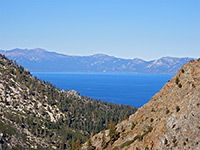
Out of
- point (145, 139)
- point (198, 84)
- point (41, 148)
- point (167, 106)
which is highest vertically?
point (198, 84)

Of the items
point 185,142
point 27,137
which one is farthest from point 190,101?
point 27,137

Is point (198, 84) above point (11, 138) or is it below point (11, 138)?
above

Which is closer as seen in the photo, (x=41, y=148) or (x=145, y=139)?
(x=145, y=139)

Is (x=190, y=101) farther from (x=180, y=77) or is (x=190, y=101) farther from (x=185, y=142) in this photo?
(x=180, y=77)

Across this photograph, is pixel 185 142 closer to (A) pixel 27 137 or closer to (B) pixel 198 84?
(B) pixel 198 84

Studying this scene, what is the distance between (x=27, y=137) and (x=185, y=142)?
157213mm

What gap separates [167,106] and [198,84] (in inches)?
415

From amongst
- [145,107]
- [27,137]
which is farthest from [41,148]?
[145,107]

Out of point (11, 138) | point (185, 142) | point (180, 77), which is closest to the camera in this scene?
point (185, 142)

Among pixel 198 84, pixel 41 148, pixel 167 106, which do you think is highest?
pixel 198 84

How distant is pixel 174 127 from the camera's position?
4934 centimetres

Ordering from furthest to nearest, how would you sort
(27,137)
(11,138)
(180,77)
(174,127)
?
(27,137)
(11,138)
(180,77)
(174,127)

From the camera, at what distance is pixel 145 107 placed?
7994 cm

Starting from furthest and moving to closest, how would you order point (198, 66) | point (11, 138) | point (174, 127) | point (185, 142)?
point (11, 138) < point (198, 66) < point (174, 127) < point (185, 142)
